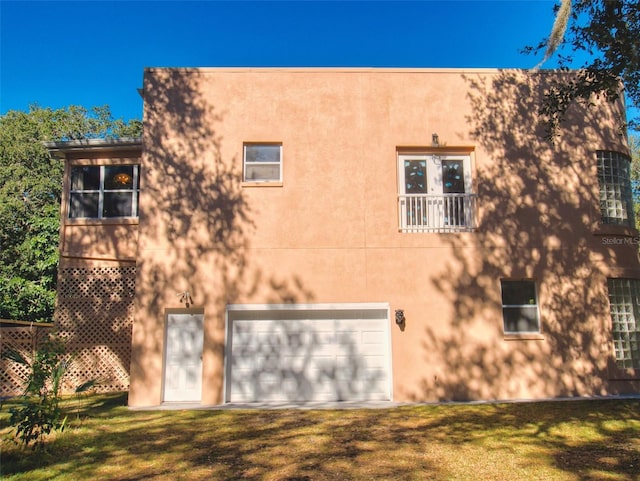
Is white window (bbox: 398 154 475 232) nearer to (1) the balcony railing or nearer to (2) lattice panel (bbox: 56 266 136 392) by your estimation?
(1) the balcony railing

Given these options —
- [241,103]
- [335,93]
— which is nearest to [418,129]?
[335,93]

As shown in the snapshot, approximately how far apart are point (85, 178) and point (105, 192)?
2.56 feet

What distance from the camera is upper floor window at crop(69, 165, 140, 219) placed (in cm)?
1462

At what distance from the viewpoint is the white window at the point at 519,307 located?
11.9m

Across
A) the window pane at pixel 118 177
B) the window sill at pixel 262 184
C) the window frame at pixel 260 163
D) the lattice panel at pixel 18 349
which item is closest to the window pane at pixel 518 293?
the window sill at pixel 262 184

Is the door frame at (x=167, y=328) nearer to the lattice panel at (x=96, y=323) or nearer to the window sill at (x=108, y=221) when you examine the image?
the lattice panel at (x=96, y=323)

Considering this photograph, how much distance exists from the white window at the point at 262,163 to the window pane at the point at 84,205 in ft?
17.5

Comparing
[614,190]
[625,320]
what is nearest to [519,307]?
[625,320]

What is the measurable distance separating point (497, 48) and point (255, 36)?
21.5ft

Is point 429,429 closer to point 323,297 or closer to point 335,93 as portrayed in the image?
point 323,297

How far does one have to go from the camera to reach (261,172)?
1232cm

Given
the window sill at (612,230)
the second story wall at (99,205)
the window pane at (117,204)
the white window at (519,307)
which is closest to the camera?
the white window at (519,307)

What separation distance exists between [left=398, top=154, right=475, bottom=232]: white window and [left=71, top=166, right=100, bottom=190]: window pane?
352 inches

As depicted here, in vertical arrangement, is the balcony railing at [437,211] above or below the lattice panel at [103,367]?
above
